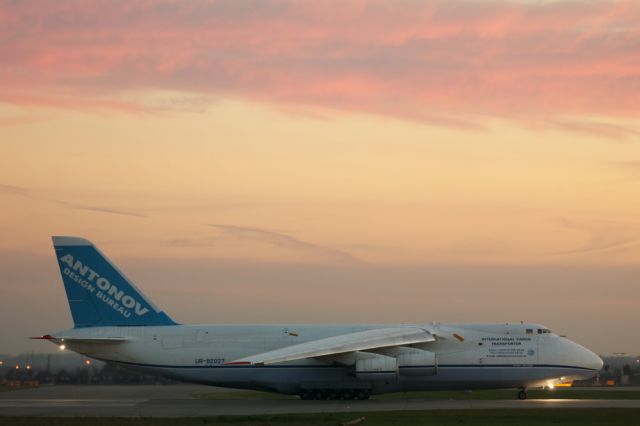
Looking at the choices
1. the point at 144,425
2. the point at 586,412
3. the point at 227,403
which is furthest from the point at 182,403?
the point at 586,412

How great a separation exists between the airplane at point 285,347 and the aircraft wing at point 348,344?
0.10 m

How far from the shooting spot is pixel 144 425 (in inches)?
1234

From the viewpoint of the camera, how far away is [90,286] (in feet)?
146

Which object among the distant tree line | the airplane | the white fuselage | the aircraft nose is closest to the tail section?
the airplane

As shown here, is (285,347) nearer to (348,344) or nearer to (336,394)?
(336,394)

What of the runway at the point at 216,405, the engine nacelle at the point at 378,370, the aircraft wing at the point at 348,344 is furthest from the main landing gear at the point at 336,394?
the aircraft wing at the point at 348,344

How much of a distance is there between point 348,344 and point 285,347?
10.8ft

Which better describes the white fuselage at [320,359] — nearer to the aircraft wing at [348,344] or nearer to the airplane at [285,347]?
the airplane at [285,347]

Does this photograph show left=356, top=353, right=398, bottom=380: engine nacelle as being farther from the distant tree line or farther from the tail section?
the distant tree line

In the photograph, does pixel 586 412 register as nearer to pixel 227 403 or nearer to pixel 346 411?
pixel 346 411

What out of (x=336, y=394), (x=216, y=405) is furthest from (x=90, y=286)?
(x=336, y=394)

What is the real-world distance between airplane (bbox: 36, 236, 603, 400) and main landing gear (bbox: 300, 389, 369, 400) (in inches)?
1.7

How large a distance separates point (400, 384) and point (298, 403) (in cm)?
435

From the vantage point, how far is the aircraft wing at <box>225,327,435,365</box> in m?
40.7
